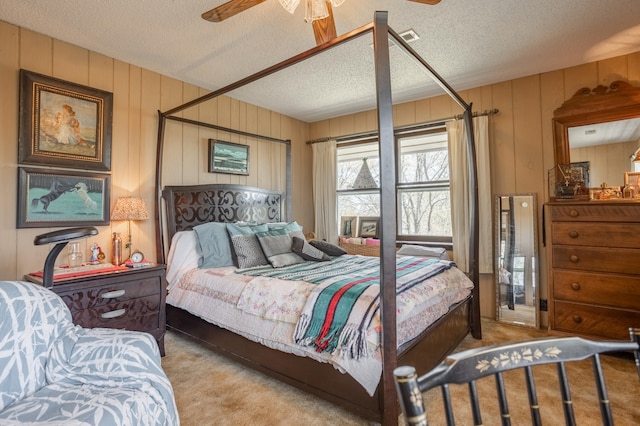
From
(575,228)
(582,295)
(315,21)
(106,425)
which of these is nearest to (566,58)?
(575,228)

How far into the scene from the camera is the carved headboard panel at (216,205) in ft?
10.7

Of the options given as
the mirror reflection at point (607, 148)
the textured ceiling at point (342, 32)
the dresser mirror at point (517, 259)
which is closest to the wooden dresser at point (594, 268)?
the dresser mirror at point (517, 259)

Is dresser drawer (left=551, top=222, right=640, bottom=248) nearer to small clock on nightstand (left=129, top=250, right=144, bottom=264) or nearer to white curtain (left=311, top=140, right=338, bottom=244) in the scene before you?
white curtain (left=311, top=140, right=338, bottom=244)

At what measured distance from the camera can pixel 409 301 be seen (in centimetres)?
196

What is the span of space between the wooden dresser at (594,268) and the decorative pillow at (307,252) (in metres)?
2.04

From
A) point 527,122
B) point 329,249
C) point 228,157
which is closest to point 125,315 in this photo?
point 329,249

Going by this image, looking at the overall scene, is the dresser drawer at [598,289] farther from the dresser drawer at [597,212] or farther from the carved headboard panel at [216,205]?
the carved headboard panel at [216,205]

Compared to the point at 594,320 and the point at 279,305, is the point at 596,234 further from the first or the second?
the point at 279,305

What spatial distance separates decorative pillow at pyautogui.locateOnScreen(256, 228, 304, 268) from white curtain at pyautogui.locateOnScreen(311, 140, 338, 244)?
133 centimetres

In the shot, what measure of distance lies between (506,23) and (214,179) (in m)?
3.08

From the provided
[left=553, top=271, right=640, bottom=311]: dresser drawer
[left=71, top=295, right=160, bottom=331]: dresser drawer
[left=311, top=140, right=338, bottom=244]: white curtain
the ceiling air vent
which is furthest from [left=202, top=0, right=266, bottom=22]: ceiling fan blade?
[left=553, top=271, right=640, bottom=311]: dresser drawer

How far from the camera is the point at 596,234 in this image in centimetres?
266

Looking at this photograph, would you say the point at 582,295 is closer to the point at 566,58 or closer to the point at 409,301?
the point at 409,301

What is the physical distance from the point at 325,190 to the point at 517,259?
249cm
